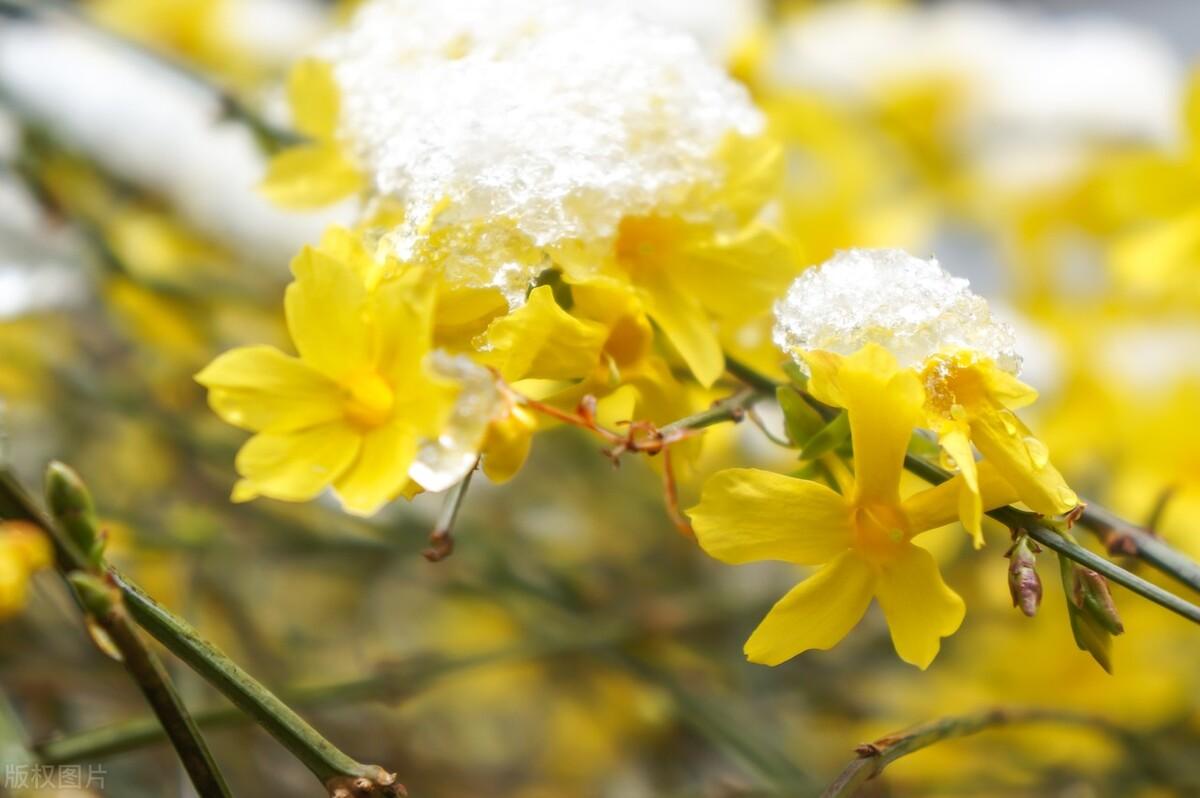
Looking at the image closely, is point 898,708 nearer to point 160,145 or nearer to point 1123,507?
point 1123,507

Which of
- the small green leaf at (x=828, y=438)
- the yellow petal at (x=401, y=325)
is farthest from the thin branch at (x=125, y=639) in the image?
the small green leaf at (x=828, y=438)

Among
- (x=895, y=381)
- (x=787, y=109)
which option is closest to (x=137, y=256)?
(x=787, y=109)

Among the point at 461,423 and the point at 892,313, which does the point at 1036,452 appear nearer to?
the point at 892,313

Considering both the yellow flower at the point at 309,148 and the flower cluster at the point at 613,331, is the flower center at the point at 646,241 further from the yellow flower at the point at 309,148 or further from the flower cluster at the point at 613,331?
the yellow flower at the point at 309,148

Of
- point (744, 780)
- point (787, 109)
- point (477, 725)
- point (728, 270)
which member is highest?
point (728, 270)

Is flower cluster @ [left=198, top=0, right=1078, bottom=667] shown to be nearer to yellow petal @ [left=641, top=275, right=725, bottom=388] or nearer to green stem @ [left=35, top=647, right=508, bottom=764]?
yellow petal @ [left=641, top=275, right=725, bottom=388]
